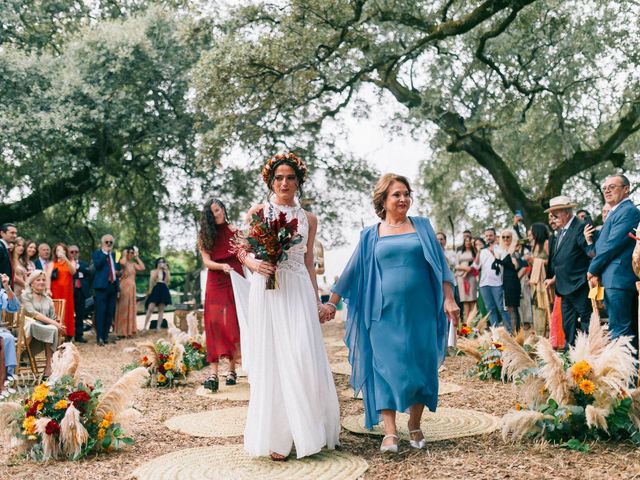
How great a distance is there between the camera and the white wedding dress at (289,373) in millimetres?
4770

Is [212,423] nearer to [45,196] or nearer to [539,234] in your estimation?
[539,234]

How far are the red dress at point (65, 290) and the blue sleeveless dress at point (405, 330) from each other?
10.2 metres

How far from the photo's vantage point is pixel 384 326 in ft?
16.8

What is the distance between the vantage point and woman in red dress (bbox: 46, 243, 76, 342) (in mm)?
13750

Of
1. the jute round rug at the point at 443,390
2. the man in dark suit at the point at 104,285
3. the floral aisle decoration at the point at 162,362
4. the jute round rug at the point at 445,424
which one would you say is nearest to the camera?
the jute round rug at the point at 445,424

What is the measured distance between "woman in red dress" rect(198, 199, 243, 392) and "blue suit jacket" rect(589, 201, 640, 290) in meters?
4.09

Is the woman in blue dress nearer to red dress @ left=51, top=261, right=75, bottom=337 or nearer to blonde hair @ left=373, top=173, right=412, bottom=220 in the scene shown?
blonde hair @ left=373, top=173, right=412, bottom=220

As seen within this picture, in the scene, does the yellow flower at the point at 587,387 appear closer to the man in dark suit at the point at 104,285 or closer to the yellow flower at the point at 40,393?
the yellow flower at the point at 40,393

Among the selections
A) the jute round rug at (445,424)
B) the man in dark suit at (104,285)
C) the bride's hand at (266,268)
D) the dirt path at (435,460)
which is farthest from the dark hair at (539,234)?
the man in dark suit at (104,285)

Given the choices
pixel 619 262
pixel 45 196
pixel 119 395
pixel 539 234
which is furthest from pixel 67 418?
pixel 45 196

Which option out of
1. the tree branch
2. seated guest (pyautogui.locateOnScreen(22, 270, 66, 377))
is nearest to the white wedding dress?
seated guest (pyautogui.locateOnScreen(22, 270, 66, 377))

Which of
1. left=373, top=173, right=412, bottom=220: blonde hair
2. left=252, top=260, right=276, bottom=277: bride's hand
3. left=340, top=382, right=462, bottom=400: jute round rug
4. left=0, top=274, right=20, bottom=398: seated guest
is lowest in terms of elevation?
left=340, top=382, right=462, bottom=400: jute round rug

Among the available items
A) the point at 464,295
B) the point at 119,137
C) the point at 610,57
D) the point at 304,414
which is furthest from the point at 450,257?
the point at 304,414

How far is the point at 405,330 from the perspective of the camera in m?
5.04
